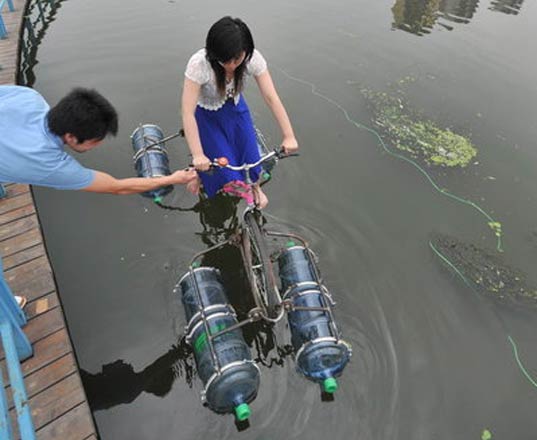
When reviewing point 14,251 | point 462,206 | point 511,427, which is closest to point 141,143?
point 14,251

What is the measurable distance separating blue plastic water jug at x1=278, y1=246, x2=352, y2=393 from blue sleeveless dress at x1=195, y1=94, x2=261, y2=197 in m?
1.33

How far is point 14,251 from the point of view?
15.3 ft

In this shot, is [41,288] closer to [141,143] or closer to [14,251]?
[14,251]

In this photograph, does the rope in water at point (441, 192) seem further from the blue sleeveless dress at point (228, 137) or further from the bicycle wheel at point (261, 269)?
the blue sleeveless dress at point (228, 137)

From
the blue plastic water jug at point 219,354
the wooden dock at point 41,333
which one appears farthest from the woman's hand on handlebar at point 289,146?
the wooden dock at point 41,333

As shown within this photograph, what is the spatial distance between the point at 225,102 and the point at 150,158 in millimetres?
2145

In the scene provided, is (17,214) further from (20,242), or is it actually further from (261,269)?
(261,269)

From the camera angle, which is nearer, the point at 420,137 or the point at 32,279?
the point at 32,279

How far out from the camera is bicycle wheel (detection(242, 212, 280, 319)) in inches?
149

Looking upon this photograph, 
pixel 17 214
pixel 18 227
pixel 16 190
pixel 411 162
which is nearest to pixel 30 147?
pixel 18 227

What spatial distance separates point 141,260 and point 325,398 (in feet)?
9.50

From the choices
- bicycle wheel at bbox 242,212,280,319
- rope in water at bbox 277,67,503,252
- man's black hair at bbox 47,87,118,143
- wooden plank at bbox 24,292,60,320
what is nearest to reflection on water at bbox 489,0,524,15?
rope in water at bbox 277,67,503,252

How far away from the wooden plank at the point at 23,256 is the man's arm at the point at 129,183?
163 centimetres

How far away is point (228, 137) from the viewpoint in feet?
15.6
